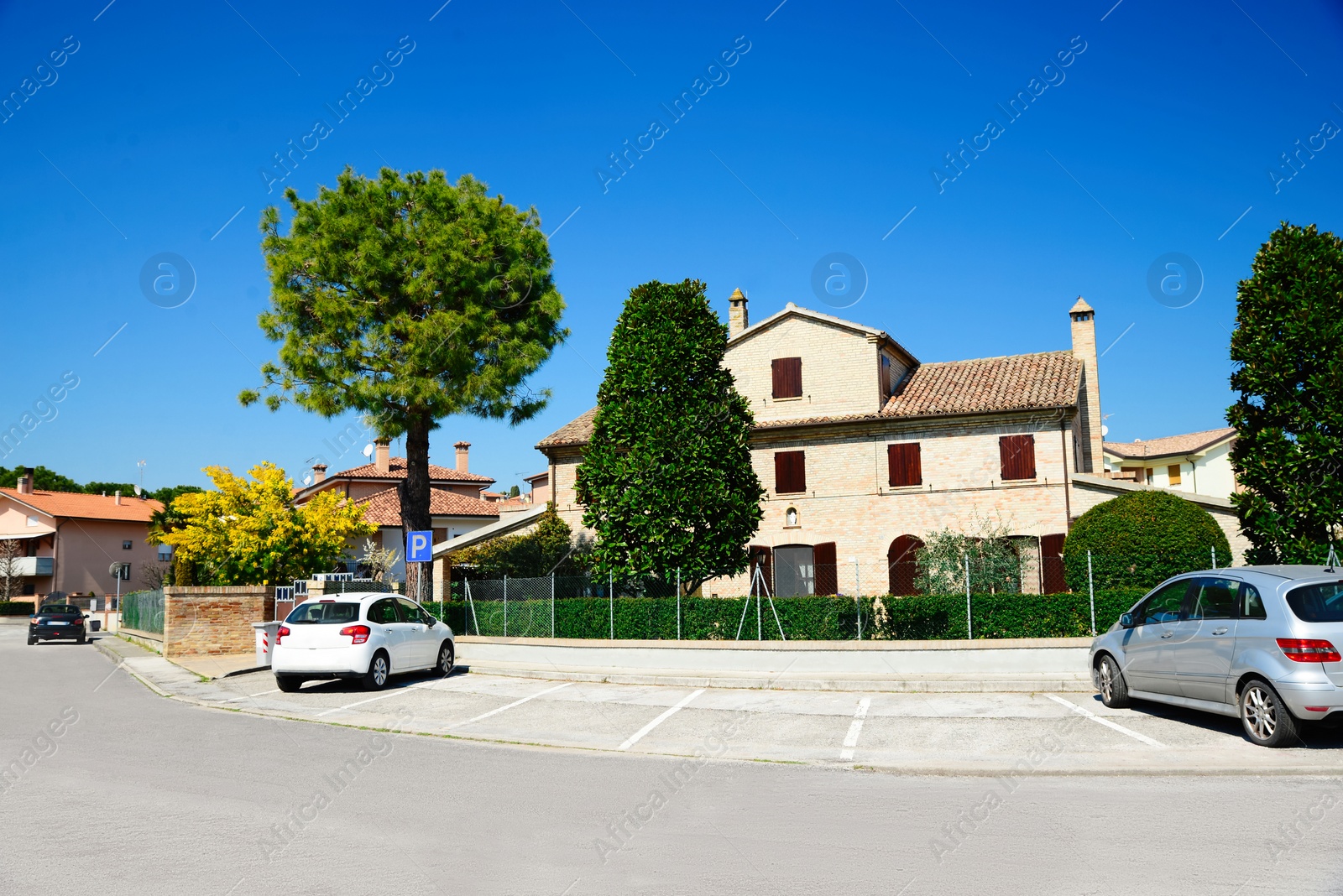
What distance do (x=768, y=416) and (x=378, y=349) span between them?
12.8 m

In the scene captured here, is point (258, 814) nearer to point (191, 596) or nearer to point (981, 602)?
point (981, 602)

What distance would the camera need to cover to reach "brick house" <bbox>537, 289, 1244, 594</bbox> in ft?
95.9

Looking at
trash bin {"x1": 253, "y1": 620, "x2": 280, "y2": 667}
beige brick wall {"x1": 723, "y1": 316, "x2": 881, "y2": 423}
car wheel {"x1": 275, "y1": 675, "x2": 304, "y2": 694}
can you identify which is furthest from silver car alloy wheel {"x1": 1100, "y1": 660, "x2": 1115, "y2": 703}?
beige brick wall {"x1": 723, "y1": 316, "x2": 881, "y2": 423}

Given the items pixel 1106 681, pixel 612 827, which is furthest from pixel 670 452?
pixel 612 827

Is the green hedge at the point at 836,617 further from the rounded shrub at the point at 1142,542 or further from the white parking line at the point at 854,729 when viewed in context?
the white parking line at the point at 854,729

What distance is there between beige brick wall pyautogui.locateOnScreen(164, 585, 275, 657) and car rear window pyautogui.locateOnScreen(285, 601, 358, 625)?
362 inches

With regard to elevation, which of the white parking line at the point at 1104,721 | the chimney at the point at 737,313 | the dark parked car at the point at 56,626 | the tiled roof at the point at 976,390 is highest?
the chimney at the point at 737,313

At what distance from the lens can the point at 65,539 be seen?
64125 mm

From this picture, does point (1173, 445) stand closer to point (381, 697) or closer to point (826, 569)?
point (826, 569)

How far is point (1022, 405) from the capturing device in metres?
29.2

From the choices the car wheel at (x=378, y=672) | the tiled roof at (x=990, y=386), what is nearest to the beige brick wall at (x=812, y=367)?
the tiled roof at (x=990, y=386)

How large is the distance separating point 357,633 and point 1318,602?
12806mm

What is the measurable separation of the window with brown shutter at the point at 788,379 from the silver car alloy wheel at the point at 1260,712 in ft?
76.8

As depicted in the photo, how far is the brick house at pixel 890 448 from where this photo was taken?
2923 centimetres
